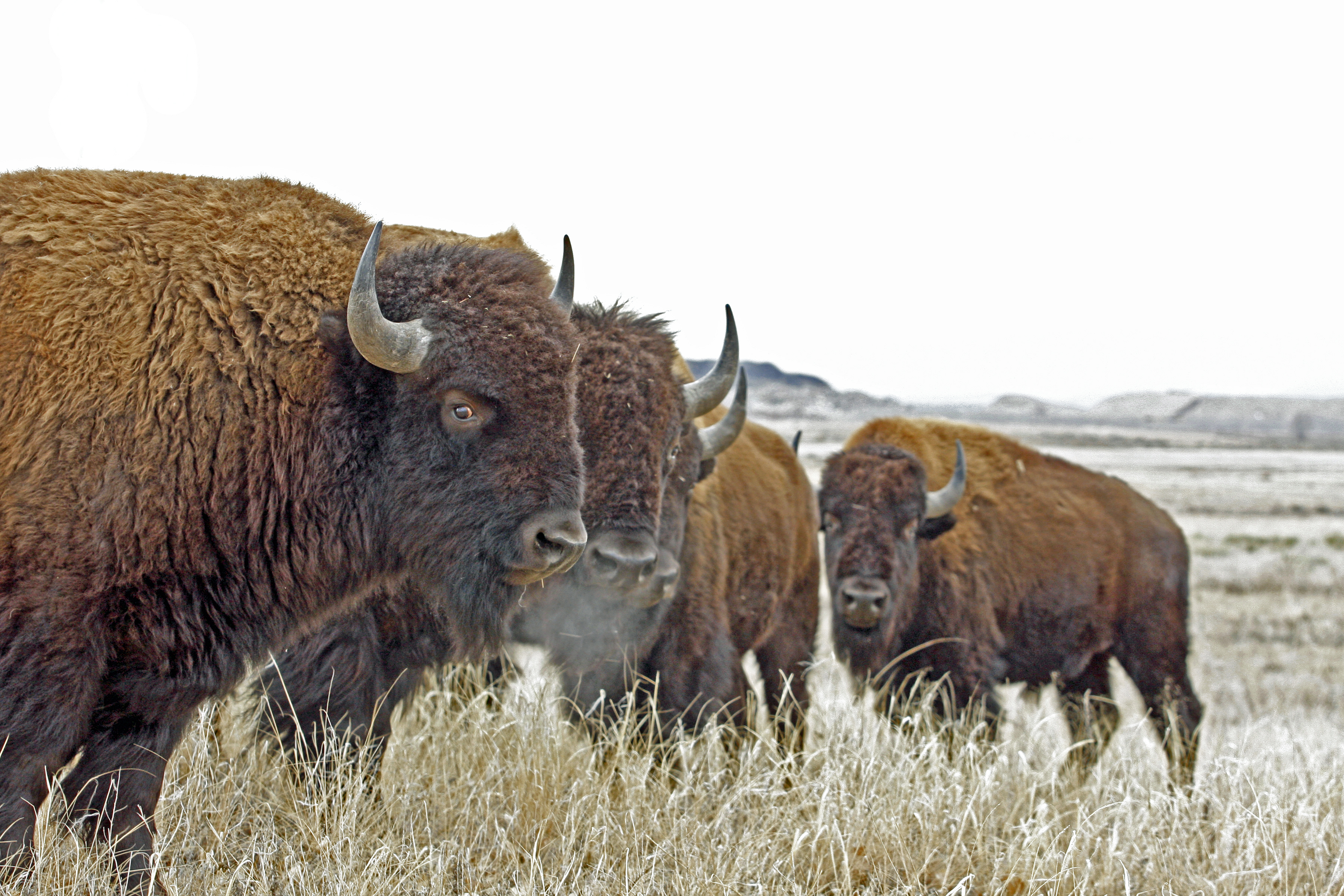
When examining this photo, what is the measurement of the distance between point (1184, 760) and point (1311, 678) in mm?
5836

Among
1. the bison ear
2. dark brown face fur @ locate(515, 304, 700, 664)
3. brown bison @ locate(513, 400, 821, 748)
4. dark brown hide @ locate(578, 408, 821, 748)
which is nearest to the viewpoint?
dark brown face fur @ locate(515, 304, 700, 664)

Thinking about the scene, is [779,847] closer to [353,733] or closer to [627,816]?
[627,816]

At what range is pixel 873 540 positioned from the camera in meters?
6.64

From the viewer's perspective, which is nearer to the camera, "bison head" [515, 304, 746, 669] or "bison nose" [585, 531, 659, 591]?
"bison nose" [585, 531, 659, 591]

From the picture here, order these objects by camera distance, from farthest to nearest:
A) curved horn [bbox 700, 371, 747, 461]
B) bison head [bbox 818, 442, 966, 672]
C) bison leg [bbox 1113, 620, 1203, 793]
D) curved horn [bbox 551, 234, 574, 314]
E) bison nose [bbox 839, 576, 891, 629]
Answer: bison leg [bbox 1113, 620, 1203, 793]
bison head [bbox 818, 442, 966, 672]
bison nose [bbox 839, 576, 891, 629]
curved horn [bbox 700, 371, 747, 461]
curved horn [bbox 551, 234, 574, 314]

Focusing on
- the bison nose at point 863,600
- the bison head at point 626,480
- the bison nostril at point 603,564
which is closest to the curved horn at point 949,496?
the bison nose at point 863,600

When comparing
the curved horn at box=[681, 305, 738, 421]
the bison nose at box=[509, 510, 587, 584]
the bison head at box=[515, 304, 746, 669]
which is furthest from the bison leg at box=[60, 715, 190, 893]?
the curved horn at box=[681, 305, 738, 421]

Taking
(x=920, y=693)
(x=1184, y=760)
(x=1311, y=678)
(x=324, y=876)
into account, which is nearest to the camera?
(x=324, y=876)

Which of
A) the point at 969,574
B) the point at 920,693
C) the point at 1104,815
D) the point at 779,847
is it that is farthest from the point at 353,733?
the point at 969,574

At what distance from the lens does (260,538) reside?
9.72ft

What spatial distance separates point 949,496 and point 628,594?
3539 mm

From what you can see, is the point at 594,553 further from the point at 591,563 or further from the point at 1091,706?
the point at 1091,706

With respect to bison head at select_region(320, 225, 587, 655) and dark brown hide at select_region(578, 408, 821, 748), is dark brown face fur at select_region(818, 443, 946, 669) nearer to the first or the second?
dark brown hide at select_region(578, 408, 821, 748)

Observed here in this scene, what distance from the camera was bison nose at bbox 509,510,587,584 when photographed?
299 centimetres
